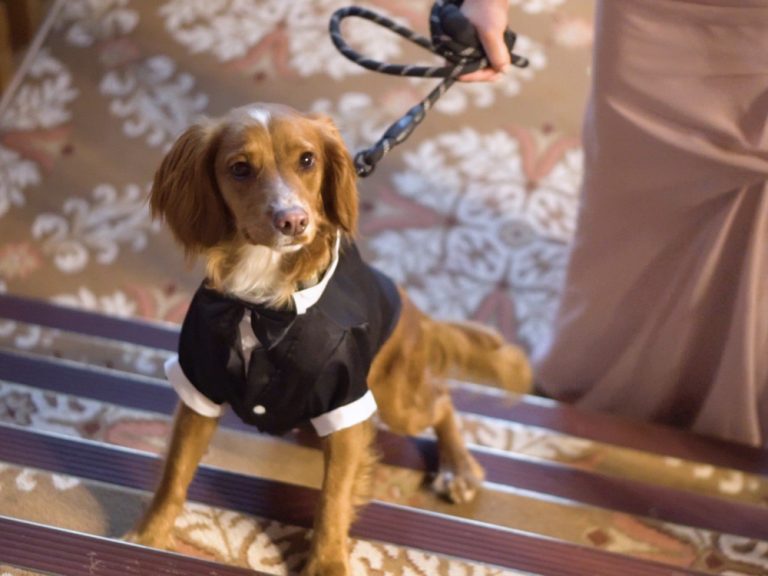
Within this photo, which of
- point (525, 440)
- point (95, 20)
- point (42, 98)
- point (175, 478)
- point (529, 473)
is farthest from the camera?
point (95, 20)

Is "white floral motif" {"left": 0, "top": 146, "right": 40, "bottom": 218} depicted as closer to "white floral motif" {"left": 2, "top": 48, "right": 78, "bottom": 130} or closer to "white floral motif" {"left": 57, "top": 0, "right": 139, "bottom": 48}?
"white floral motif" {"left": 2, "top": 48, "right": 78, "bottom": 130}

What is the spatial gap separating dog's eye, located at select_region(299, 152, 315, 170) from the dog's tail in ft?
1.78

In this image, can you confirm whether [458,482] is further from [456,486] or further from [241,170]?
[241,170]

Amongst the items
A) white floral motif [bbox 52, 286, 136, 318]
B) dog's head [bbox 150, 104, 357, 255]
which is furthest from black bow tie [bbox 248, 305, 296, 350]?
white floral motif [bbox 52, 286, 136, 318]

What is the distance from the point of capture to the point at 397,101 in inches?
120

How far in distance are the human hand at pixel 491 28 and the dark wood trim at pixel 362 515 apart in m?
0.80

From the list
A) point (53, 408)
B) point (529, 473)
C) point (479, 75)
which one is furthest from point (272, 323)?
point (529, 473)

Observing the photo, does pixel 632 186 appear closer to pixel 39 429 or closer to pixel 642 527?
pixel 642 527

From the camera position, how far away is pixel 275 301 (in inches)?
56.9

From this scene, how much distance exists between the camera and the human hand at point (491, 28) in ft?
5.38

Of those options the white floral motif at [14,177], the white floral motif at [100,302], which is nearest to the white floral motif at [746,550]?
the white floral motif at [100,302]

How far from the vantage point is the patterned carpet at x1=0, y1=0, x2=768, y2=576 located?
184 centimetres

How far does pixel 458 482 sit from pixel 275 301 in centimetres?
68

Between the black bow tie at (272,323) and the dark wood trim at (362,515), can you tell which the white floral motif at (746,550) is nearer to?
the dark wood trim at (362,515)
